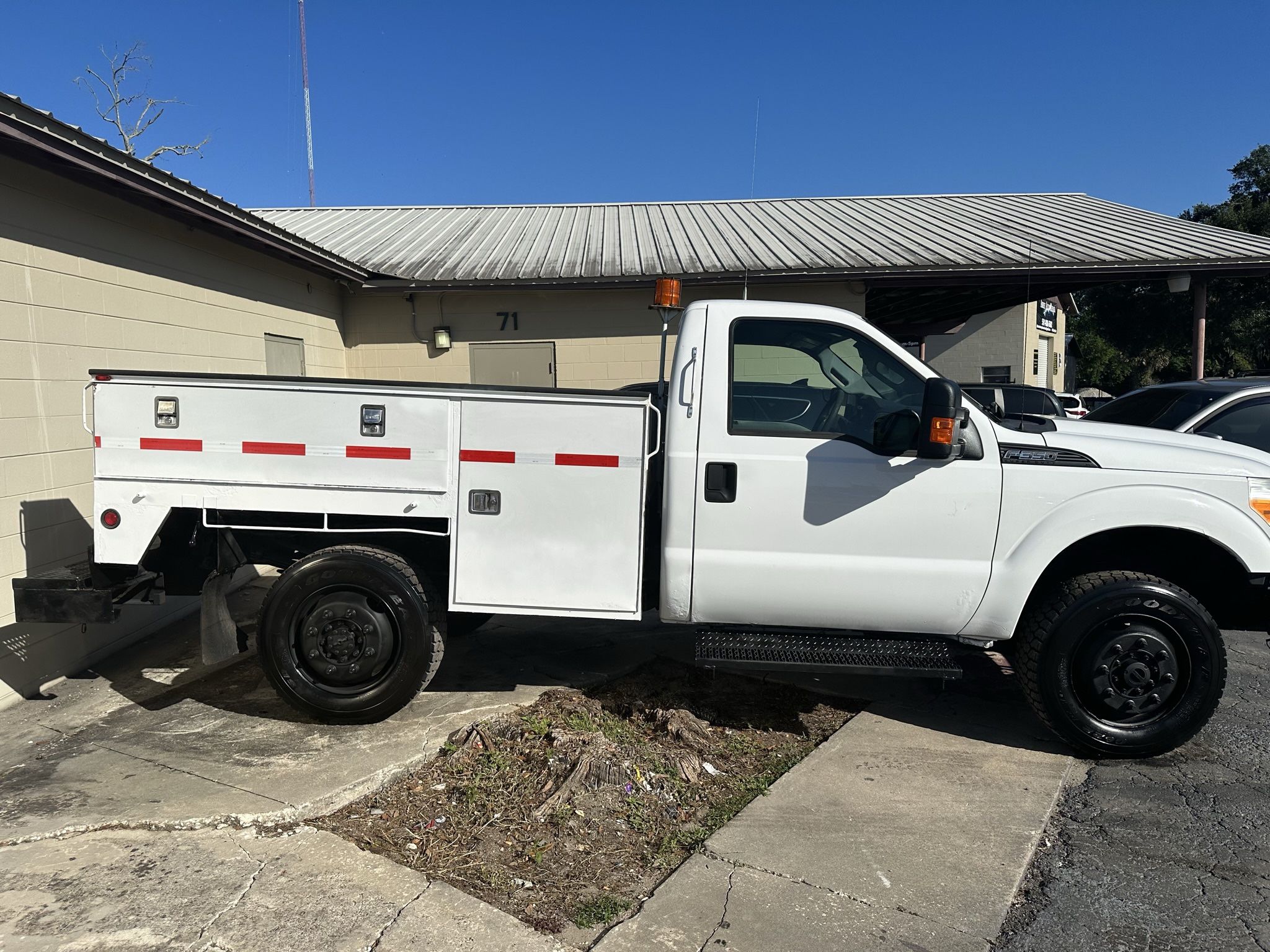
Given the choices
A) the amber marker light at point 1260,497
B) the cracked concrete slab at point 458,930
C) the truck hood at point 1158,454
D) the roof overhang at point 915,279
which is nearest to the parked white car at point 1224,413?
the truck hood at point 1158,454

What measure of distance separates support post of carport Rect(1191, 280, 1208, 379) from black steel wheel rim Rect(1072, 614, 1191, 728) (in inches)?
307

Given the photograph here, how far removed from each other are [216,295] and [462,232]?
561 cm

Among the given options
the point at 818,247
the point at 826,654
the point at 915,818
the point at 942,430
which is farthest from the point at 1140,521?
the point at 818,247

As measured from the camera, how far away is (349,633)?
3984 millimetres

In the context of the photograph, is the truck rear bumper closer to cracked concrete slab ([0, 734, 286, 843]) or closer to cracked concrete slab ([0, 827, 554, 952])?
cracked concrete slab ([0, 734, 286, 843])

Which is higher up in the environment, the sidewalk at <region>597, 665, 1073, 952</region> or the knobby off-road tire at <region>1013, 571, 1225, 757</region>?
the knobby off-road tire at <region>1013, 571, 1225, 757</region>

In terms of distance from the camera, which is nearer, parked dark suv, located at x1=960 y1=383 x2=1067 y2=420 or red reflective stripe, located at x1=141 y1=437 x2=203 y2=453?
red reflective stripe, located at x1=141 y1=437 x2=203 y2=453

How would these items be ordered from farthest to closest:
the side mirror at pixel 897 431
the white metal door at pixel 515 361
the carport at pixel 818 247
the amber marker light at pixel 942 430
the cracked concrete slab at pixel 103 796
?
the white metal door at pixel 515 361
the carport at pixel 818 247
the side mirror at pixel 897 431
the amber marker light at pixel 942 430
the cracked concrete slab at pixel 103 796

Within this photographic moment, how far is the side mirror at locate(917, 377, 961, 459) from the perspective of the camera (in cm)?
343

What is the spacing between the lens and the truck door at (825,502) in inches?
148

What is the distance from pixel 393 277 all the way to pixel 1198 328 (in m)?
10.0

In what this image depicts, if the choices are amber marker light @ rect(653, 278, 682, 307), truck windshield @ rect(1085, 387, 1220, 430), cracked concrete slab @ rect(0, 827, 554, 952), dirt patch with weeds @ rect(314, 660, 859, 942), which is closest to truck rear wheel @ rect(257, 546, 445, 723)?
dirt patch with weeds @ rect(314, 660, 859, 942)

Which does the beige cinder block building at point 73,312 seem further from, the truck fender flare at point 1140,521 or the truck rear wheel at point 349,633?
the truck fender flare at point 1140,521

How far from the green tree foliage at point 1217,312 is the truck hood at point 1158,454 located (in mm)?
25440
